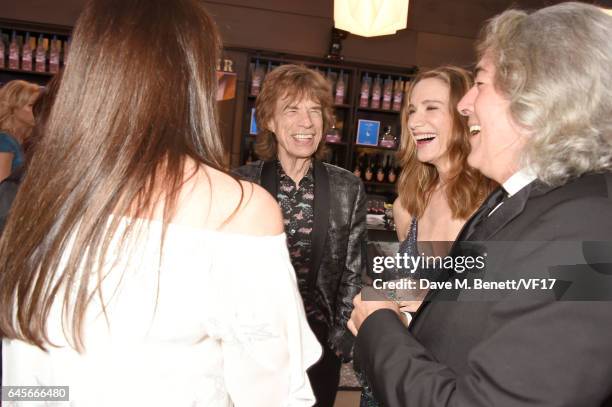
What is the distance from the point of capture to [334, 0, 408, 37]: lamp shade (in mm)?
3982

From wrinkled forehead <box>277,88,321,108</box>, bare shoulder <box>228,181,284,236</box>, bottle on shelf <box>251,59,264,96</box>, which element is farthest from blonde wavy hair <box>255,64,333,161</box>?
bottle on shelf <box>251,59,264,96</box>

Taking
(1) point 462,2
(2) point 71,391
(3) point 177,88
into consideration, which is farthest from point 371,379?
(1) point 462,2

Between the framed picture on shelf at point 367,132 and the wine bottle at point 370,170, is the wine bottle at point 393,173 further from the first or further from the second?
the framed picture on shelf at point 367,132

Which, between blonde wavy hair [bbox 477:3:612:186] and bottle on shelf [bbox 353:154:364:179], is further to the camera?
bottle on shelf [bbox 353:154:364:179]

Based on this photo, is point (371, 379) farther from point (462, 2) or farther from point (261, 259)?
point (462, 2)

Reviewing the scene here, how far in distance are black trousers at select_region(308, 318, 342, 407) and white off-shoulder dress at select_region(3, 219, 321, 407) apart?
1.44m

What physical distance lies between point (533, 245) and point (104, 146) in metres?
0.76

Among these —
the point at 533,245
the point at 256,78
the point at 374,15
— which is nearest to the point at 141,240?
the point at 533,245

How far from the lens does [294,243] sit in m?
2.54

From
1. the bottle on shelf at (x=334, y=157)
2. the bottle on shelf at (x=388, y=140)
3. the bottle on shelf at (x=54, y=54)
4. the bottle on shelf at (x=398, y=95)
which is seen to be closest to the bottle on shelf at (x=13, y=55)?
the bottle on shelf at (x=54, y=54)

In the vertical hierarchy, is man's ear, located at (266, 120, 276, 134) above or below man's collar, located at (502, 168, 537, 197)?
above

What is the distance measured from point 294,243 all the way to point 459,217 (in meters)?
0.77

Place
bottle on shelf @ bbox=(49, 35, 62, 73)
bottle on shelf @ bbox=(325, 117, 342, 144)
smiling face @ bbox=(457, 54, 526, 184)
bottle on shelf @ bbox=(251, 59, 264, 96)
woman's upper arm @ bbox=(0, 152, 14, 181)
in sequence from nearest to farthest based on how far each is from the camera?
smiling face @ bbox=(457, 54, 526, 184) → woman's upper arm @ bbox=(0, 152, 14, 181) → bottle on shelf @ bbox=(49, 35, 62, 73) → bottle on shelf @ bbox=(251, 59, 264, 96) → bottle on shelf @ bbox=(325, 117, 342, 144)

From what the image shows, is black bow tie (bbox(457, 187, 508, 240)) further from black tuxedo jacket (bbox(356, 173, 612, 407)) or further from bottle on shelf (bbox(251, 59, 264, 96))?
bottle on shelf (bbox(251, 59, 264, 96))
